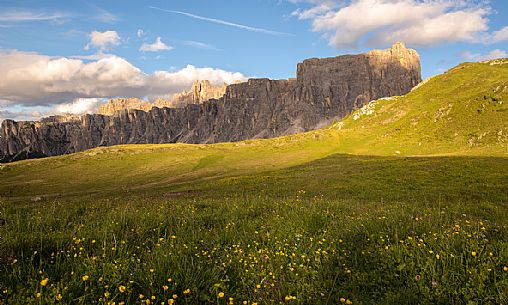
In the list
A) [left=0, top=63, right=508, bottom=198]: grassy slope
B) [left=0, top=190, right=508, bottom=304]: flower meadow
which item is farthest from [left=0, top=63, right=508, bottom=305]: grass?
[left=0, top=63, right=508, bottom=198]: grassy slope

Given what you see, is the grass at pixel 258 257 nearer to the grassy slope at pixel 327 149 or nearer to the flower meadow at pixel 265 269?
the flower meadow at pixel 265 269

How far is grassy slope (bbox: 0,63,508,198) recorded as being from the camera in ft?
153

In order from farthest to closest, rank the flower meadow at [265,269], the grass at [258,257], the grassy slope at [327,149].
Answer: the grassy slope at [327,149]
the grass at [258,257]
the flower meadow at [265,269]

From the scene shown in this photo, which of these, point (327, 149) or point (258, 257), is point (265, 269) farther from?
point (327, 149)

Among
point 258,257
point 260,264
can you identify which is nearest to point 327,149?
point 258,257

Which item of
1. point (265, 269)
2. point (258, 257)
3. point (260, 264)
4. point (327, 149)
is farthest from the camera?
point (327, 149)

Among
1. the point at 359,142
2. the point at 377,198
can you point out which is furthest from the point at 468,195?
the point at 359,142

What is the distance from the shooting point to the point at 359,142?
7362 centimetres

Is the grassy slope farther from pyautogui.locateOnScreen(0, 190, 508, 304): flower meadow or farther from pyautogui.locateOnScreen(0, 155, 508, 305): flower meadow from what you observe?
pyautogui.locateOnScreen(0, 190, 508, 304): flower meadow

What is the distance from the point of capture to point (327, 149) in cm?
7125

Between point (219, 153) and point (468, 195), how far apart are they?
58.8 meters

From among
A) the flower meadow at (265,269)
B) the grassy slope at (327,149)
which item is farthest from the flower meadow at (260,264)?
the grassy slope at (327,149)

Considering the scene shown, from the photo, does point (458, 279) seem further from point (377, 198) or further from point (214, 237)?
point (377, 198)

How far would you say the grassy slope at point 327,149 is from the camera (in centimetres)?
4675
